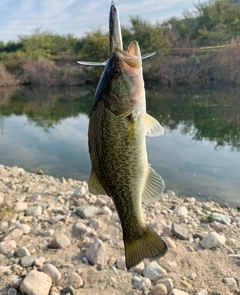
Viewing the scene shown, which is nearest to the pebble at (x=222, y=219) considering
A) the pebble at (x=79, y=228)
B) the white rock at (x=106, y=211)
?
the white rock at (x=106, y=211)

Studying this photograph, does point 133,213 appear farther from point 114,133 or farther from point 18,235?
point 18,235

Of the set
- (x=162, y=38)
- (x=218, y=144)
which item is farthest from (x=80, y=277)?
(x=162, y=38)

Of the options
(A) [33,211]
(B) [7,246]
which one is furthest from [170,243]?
(A) [33,211]

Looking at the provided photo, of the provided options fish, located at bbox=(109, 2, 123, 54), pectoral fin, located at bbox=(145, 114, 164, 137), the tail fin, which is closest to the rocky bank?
the tail fin

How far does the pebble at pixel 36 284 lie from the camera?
12.2 ft

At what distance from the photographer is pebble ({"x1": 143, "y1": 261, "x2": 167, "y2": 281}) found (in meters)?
4.07

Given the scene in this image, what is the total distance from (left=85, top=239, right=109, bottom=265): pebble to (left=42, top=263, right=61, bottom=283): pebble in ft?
1.69

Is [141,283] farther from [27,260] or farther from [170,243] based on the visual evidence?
[27,260]

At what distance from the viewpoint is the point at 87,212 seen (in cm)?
588

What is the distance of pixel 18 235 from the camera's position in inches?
198

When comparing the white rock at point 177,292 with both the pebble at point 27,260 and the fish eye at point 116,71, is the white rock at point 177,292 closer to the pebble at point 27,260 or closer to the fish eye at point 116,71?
the pebble at point 27,260

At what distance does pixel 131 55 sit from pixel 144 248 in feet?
3.78

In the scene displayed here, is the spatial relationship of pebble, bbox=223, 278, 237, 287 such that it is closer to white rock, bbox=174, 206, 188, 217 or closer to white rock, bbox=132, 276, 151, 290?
white rock, bbox=132, 276, 151, 290

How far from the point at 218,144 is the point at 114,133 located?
438 inches
